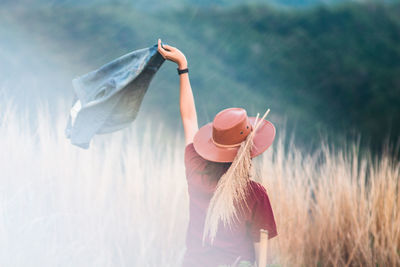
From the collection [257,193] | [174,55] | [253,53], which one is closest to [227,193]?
[257,193]

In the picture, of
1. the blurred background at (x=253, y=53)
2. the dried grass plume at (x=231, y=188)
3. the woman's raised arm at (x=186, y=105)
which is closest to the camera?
the dried grass plume at (x=231, y=188)

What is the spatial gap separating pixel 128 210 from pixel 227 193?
3.95 feet

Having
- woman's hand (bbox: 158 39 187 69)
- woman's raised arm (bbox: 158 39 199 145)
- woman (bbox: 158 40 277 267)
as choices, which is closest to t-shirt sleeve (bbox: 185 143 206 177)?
woman (bbox: 158 40 277 267)

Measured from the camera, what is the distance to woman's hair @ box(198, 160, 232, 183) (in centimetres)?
128

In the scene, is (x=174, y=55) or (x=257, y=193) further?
(x=174, y=55)

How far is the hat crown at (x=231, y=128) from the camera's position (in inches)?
48.4

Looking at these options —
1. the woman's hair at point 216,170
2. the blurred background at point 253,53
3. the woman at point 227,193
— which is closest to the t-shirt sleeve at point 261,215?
the woman at point 227,193

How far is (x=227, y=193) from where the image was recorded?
117 cm

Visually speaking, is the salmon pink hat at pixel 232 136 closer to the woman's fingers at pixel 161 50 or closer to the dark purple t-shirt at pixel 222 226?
the dark purple t-shirt at pixel 222 226

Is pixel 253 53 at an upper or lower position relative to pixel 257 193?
upper

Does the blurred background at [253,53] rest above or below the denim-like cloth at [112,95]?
above

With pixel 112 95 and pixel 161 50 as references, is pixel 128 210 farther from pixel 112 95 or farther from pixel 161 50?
pixel 161 50

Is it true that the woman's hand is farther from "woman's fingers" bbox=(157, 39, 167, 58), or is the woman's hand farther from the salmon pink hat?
the salmon pink hat

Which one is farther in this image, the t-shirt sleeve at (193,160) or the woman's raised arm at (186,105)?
the woman's raised arm at (186,105)
